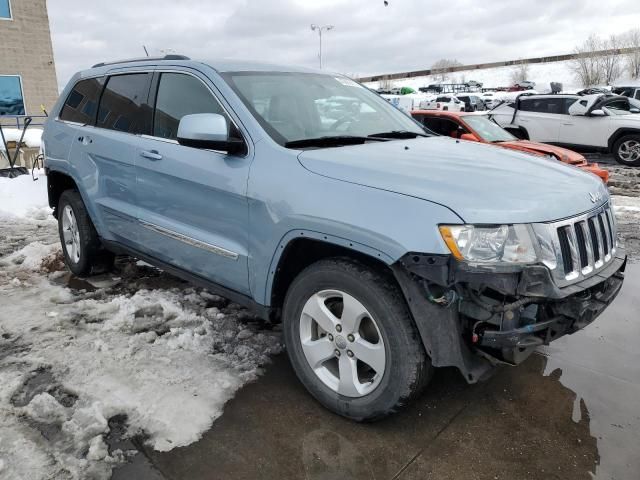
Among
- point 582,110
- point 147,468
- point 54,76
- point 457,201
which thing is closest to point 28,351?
point 147,468

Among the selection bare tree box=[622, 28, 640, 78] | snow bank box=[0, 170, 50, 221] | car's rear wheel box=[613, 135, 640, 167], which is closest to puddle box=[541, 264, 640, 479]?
snow bank box=[0, 170, 50, 221]

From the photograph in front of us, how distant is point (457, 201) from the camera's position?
221 centimetres

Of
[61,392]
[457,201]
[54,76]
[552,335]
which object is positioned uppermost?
[54,76]

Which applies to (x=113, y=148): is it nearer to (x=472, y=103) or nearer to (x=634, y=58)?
(x=472, y=103)

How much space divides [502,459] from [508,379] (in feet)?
2.51

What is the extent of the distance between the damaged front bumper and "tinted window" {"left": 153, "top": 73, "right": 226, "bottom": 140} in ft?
5.62

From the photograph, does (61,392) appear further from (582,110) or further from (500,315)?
(582,110)

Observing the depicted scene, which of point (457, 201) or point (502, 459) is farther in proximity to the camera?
point (502, 459)

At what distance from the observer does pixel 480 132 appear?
8.85 meters

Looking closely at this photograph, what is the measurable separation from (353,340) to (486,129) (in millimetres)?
7541

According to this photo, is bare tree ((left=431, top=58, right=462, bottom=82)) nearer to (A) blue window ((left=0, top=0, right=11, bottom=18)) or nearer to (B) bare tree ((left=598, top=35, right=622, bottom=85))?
(B) bare tree ((left=598, top=35, right=622, bottom=85))

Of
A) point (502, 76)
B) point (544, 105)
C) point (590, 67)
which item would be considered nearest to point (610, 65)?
point (590, 67)

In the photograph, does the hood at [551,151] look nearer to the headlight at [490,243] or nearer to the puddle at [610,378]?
the puddle at [610,378]

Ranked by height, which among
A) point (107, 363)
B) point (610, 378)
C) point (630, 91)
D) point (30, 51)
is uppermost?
point (30, 51)
